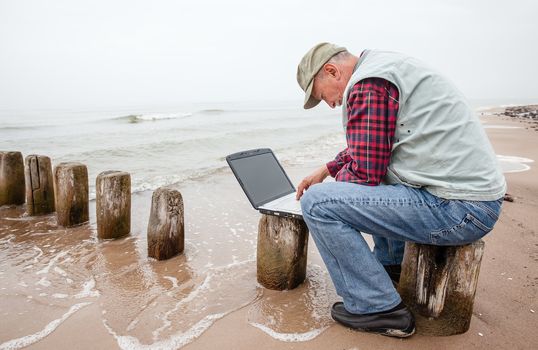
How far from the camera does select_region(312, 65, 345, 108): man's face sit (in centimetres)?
268

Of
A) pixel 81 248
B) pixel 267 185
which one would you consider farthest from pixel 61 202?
pixel 267 185

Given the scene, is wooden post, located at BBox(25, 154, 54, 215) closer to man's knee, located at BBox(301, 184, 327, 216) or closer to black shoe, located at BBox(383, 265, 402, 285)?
man's knee, located at BBox(301, 184, 327, 216)

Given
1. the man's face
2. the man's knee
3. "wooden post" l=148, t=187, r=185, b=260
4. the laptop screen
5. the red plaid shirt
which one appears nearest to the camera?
the red plaid shirt

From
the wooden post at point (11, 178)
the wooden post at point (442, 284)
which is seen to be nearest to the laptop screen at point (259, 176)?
the wooden post at point (442, 284)

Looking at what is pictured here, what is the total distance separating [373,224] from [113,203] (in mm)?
3662

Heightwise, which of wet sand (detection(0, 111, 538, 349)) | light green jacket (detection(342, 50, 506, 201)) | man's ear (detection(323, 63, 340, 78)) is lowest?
wet sand (detection(0, 111, 538, 349))

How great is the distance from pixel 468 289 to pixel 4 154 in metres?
6.91

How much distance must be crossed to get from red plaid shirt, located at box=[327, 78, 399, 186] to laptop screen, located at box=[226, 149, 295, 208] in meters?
1.18

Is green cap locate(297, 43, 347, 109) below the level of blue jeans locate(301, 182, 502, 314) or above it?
above

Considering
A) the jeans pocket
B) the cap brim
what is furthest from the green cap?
the jeans pocket

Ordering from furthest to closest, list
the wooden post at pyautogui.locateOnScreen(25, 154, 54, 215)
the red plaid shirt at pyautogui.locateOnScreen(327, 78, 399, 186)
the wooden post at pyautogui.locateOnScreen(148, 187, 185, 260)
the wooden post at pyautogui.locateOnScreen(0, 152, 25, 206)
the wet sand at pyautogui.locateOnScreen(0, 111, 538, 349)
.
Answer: the wooden post at pyautogui.locateOnScreen(0, 152, 25, 206)
the wooden post at pyautogui.locateOnScreen(25, 154, 54, 215)
the wooden post at pyautogui.locateOnScreen(148, 187, 185, 260)
the wet sand at pyautogui.locateOnScreen(0, 111, 538, 349)
the red plaid shirt at pyautogui.locateOnScreen(327, 78, 399, 186)

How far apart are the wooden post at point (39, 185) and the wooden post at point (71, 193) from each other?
568 mm

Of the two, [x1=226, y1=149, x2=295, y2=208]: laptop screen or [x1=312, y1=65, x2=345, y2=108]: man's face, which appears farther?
[x1=226, y1=149, x2=295, y2=208]: laptop screen

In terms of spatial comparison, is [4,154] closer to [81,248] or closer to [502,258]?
[81,248]
